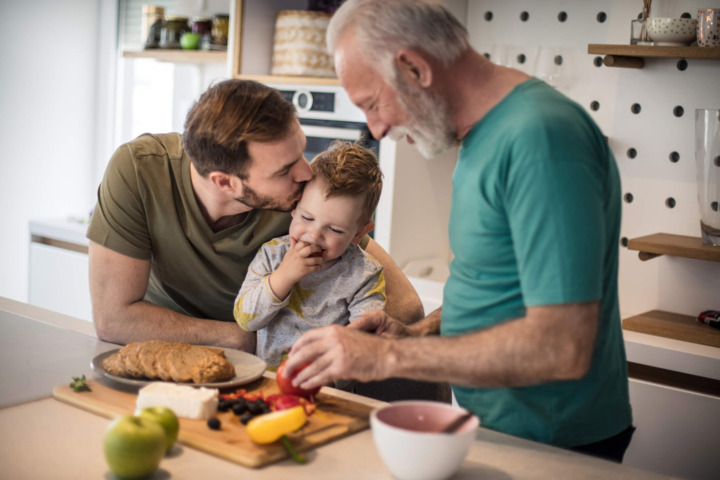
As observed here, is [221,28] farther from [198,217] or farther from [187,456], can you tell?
[187,456]

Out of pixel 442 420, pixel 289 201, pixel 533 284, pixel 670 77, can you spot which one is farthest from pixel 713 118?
pixel 442 420

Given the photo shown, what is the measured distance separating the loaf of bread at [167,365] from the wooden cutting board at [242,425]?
4 cm

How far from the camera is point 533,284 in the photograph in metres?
1.03

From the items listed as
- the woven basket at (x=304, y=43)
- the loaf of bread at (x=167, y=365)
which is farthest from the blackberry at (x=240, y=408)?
the woven basket at (x=304, y=43)

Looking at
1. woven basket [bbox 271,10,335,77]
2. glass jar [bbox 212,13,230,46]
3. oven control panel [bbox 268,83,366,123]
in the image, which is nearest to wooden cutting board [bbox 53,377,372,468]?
oven control panel [bbox 268,83,366,123]

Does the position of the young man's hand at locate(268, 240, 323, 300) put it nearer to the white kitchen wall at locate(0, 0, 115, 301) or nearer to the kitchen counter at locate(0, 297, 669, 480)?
the kitchen counter at locate(0, 297, 669, 480)

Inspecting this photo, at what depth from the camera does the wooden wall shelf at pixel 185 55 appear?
336 cm

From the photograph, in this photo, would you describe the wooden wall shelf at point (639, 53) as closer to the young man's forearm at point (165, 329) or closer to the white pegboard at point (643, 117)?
the white pegboard at point (643, 117)

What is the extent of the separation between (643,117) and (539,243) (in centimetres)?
173

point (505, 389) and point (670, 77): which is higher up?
point (670, 77)

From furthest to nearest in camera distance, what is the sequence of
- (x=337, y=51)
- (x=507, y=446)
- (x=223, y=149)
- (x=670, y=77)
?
(x=670, y=77) < (x=223, y=149) < (x=337, y=51) < (x=507, y=446)

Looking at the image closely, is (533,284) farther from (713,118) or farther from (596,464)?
(713,118)

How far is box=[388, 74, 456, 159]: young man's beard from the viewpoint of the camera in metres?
1.21

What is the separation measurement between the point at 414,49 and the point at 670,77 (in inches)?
63.0
